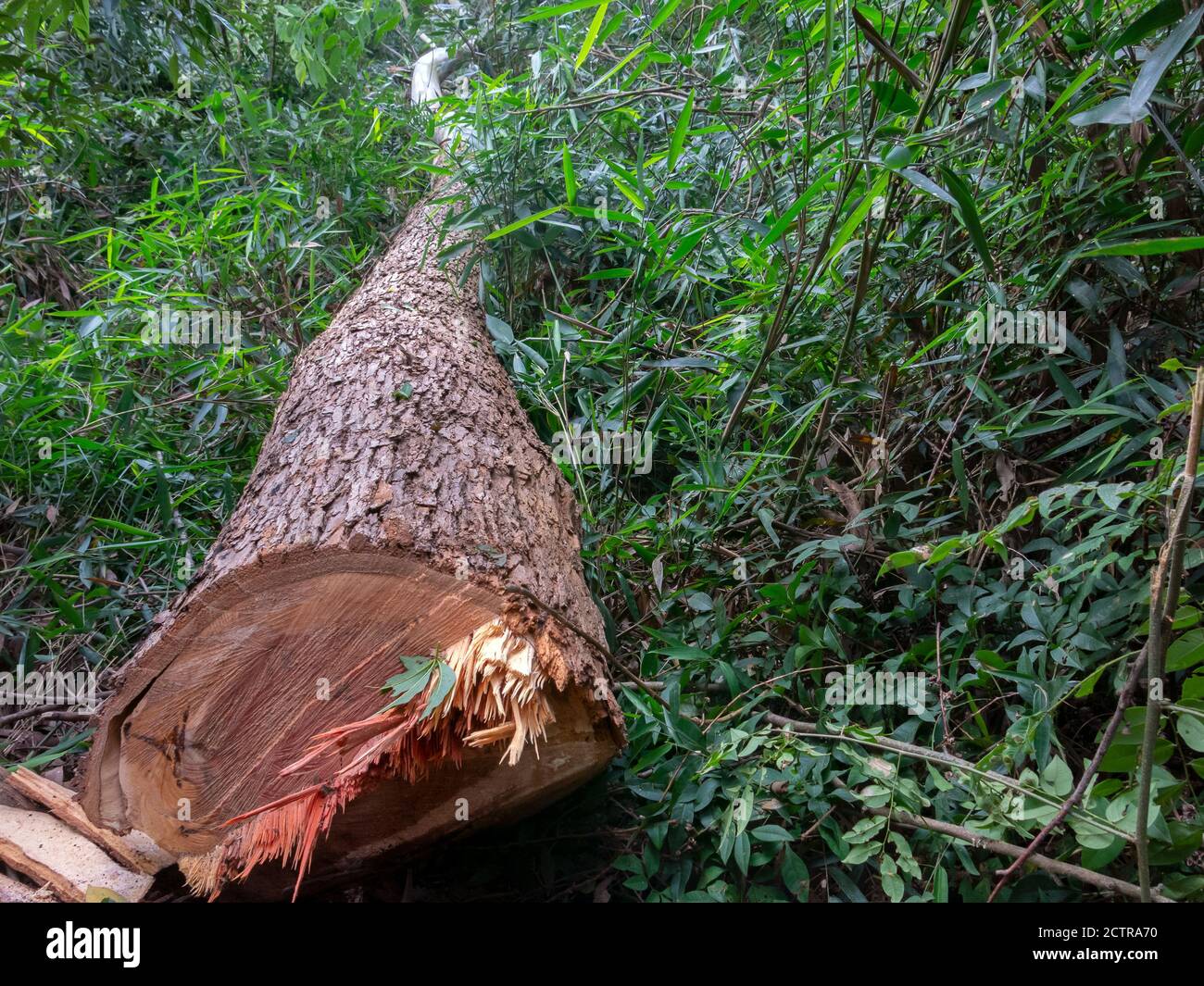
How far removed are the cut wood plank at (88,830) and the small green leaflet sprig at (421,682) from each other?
61cm

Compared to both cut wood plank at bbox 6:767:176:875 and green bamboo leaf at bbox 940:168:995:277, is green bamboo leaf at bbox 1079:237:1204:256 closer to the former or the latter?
green bamboo leaf at bbox 940:168:995:277

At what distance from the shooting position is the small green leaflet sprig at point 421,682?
112cm

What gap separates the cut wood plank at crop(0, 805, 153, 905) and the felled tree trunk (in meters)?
0.18

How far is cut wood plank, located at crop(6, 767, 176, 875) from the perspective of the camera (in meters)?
1.42

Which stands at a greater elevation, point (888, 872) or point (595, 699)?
point (595, 699)

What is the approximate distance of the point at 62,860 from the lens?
57.6 inches

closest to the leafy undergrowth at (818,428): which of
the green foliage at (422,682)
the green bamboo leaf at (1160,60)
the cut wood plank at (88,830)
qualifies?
the green bamboo leaf at (1160,60)

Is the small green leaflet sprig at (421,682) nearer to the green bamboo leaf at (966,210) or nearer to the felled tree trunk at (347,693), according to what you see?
the felled tree trunk at (347,693)

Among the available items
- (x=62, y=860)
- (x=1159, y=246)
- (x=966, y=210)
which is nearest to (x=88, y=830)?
(x=62, y=860)
